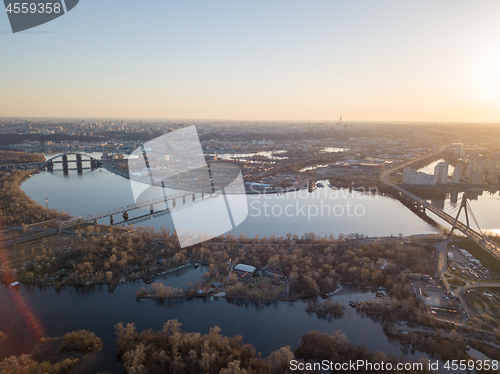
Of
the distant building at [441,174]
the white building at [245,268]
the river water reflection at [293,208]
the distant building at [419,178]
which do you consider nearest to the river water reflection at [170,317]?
the white building at [245,268]

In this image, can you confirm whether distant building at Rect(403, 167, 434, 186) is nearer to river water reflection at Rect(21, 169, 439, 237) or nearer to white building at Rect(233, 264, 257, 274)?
river water reflection at Rect(21, 169, 439, 237)

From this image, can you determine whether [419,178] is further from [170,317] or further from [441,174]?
[170,317]

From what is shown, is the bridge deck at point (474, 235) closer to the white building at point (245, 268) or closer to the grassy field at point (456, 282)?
the grassy field at point (456, 282)

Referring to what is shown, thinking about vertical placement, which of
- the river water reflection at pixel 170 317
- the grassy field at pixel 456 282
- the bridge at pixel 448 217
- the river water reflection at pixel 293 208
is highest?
the bridge at pixel 448 217

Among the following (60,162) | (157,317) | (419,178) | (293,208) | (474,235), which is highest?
(419,178)

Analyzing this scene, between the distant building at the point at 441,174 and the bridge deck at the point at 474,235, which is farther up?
the distant building at the point at 441,174

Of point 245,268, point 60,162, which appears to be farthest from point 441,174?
point 60,162

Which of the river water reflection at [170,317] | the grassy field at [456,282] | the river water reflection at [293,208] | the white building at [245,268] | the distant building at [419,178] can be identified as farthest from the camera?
the distant building at [419,178]

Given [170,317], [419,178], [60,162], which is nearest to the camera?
[170,317]

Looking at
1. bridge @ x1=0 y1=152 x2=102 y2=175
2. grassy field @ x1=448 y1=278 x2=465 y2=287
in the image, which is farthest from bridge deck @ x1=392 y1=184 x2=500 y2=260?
bridge @ x1=0 y1=152 x2=102 y2=175
